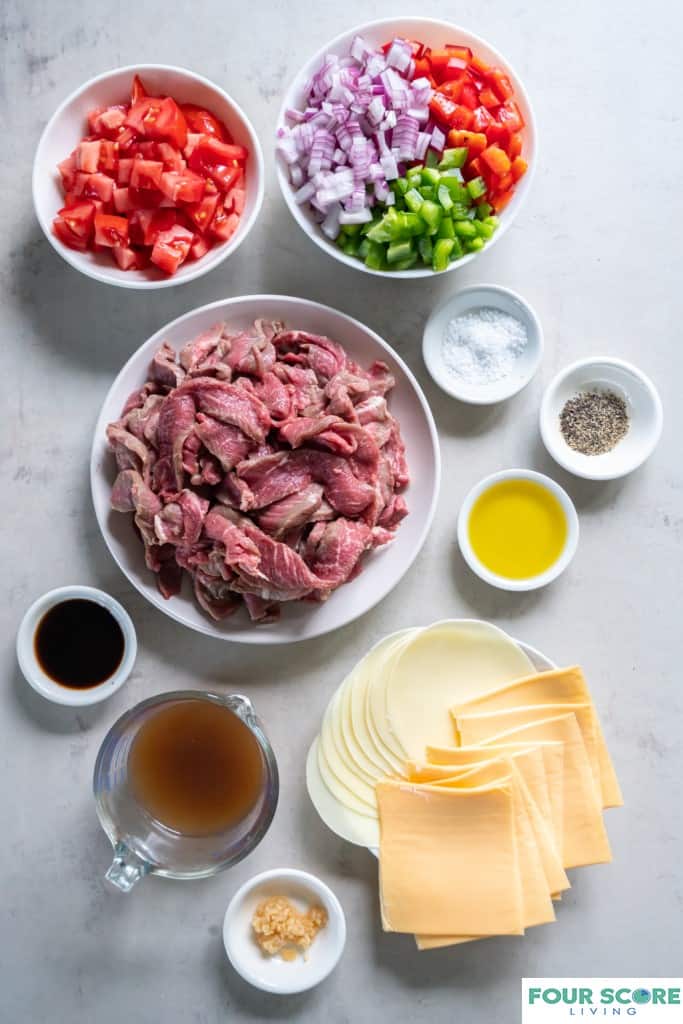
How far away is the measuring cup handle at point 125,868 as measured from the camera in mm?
2771

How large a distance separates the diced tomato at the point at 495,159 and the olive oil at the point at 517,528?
95 centimetres

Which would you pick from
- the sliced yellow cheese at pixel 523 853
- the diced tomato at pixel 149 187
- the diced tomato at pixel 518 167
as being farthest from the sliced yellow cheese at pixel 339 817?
the diced tomato at pixel 518 167

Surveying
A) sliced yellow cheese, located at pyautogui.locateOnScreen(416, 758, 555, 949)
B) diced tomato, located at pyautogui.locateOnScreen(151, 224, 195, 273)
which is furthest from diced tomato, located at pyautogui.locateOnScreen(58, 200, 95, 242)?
sliced yellow cheese, located at pyautogui.locateOnScreen(416, 758, 555, 949)

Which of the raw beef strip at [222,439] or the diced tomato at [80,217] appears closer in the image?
the raw beef strip at [222,439]

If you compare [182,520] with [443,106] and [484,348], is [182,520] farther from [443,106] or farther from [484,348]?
[443,106]

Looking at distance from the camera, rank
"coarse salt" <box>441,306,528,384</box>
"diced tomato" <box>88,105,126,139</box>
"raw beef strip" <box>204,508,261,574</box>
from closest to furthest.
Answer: "raw beef strip" <box>204,508,261,574</box>, "diced tomato" <box>88,105,126,139</box>, "coarse salt" <box>441,306,528,384</box>

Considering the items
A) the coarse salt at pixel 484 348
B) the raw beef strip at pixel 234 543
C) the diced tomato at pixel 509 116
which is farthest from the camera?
the coarse salt at pixel 484 348

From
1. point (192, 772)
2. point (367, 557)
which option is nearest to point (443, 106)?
point (367, 557)

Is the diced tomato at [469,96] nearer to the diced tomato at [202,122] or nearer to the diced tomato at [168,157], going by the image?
the diced tomato at [202,122]

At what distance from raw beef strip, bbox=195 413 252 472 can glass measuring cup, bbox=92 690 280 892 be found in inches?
27.6

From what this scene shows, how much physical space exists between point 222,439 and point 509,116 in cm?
128

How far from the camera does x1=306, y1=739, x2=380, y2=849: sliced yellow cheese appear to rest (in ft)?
9.57

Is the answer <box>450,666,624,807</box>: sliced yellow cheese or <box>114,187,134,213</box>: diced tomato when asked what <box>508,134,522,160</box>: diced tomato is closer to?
<box>114,187,134,213</box>: diced tomato

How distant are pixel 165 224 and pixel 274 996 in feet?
8.15
